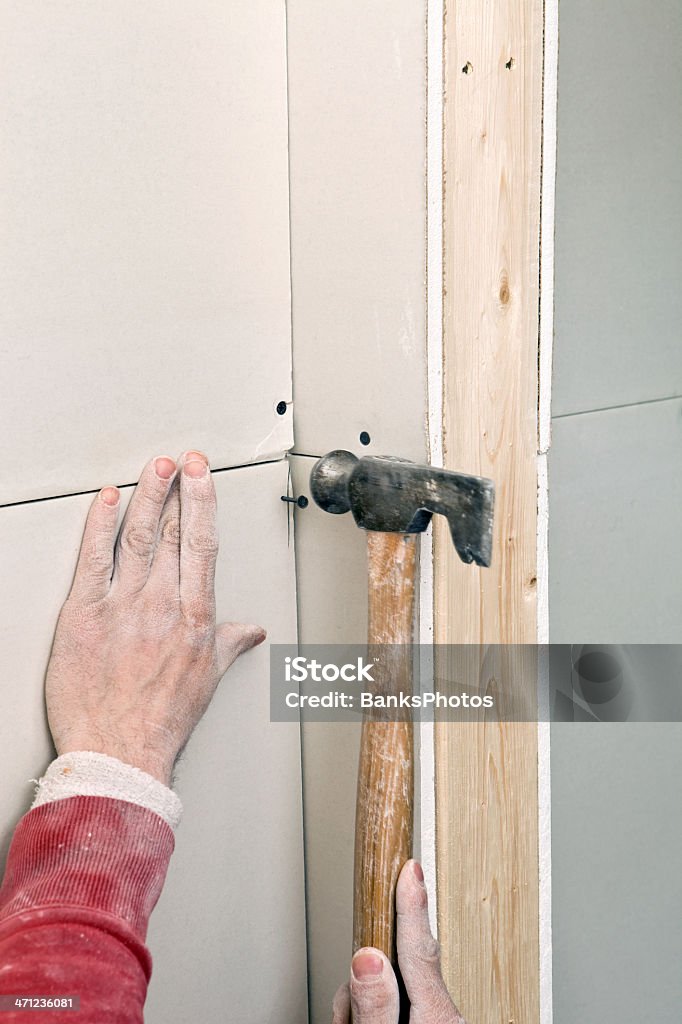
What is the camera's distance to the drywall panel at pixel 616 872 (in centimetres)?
115

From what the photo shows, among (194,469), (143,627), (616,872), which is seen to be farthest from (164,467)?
(616,872)

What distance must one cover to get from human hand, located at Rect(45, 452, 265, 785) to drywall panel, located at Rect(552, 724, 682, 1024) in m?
0.54

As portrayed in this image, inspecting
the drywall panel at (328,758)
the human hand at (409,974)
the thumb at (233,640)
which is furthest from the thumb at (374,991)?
the thumb at (233,640)

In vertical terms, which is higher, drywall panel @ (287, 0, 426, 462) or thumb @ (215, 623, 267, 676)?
drywall panel @ (287, 0, 426, 462)

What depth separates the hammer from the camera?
0.76m

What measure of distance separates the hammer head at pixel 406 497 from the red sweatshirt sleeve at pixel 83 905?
0.95 ft

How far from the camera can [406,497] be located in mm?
747

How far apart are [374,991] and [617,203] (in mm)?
837

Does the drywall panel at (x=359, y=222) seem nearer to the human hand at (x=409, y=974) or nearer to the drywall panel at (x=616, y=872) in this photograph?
the human hand at (x=409, y=974)

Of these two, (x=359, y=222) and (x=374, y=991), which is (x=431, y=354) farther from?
(x=374, y=991)
